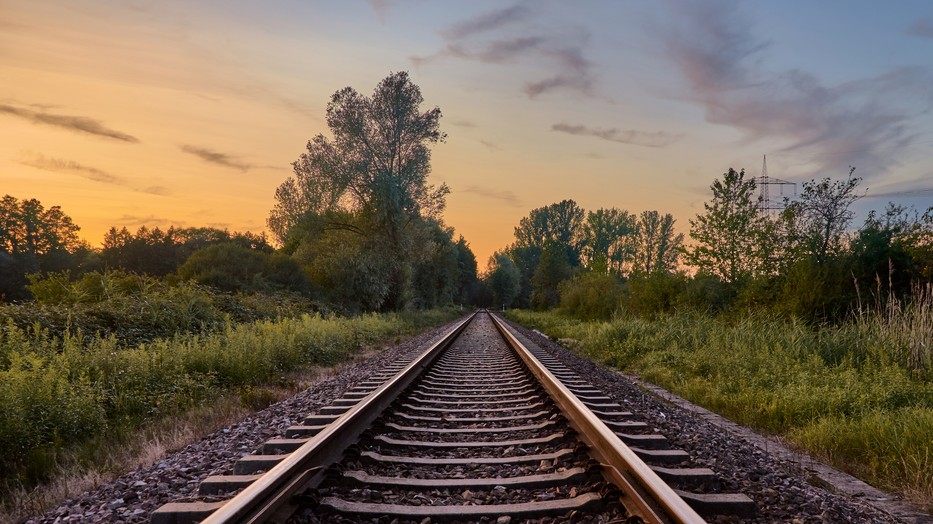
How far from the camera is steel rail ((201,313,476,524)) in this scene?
8.32 feet

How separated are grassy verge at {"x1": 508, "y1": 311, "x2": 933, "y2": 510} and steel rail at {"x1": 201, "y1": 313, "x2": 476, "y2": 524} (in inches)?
157

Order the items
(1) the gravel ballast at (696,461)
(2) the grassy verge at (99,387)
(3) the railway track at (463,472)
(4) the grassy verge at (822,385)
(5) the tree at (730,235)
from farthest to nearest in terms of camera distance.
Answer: (5) the tree at (730,235) → (2) the grassy verge at (99,387) → (4) the grassy verge at (822,385) → (1) the gravel ballast at (696,461) → (3) the railway track at (463,472)

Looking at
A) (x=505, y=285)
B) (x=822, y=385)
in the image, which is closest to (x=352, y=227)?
(x=822, y=385)

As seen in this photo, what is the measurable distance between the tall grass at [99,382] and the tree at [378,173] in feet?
67.4

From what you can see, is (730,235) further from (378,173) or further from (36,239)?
(36,239)

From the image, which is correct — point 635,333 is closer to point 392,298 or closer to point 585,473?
point 585,473

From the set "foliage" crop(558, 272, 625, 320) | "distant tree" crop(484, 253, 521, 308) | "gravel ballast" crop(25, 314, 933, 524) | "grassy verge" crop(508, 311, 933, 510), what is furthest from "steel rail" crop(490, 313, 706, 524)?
"distant tree" crop(484, 253, 521, 308)

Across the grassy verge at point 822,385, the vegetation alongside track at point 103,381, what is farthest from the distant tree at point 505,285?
the vegetation alongside track at point 103,381

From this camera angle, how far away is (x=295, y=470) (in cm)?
317

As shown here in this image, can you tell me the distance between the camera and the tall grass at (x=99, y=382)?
4824mm

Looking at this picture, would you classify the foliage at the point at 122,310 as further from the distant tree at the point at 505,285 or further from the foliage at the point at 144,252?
the distant tree at the point at 505,285

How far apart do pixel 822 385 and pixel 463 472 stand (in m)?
5.85

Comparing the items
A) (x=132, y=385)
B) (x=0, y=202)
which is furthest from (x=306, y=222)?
(x=0, y=202)

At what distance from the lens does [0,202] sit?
158 ft
